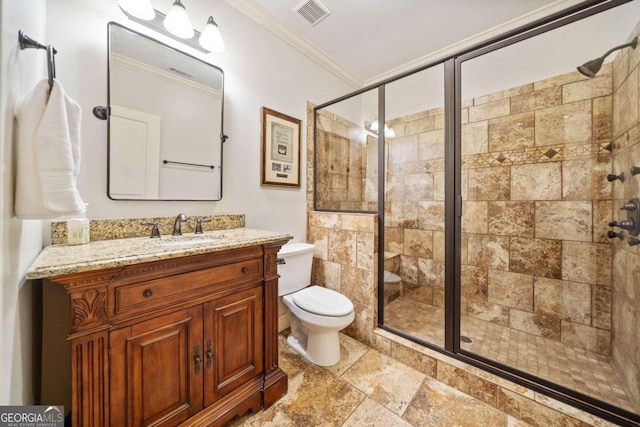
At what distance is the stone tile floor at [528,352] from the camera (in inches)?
49.8

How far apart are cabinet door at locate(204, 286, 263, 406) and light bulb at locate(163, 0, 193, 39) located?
151 cm

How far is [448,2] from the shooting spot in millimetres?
1752

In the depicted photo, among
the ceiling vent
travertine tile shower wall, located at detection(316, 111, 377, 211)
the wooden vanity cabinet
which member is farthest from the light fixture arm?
the wooden vanity cabinet

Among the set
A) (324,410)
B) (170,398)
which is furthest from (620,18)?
(170,398)

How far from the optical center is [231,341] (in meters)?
1.15

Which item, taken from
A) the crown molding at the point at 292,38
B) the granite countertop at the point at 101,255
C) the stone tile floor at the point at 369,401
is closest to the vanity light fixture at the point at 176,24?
the crown molding at the point at 292,38

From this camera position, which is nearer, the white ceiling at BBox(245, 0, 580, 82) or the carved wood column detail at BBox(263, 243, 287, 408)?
the carved wood column detail at BBox(263, 243, 287, 408)

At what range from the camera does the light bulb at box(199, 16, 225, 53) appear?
147 cm

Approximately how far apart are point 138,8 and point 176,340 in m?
1.65

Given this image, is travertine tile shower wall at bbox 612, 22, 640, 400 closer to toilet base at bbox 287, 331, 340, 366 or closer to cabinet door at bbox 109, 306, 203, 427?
toilet base at bbox 287, 331, 340, 366

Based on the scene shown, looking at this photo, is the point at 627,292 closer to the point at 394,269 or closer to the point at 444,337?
the point at 444,337

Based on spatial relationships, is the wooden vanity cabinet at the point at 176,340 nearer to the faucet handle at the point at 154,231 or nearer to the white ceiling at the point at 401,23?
the faucet handle at the point at 154,231

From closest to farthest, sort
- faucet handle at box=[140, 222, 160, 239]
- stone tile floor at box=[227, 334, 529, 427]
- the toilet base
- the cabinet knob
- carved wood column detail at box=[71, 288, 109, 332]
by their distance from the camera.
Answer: carved wood column detail at box=[71, 288, 109, 332]
the cabinet knob
stone tile floor at box=[227, 334, 529, 427]
faucet handle at box=[140, 222, 160, 239]
the toilet base

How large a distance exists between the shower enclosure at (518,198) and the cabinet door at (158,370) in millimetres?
1327
